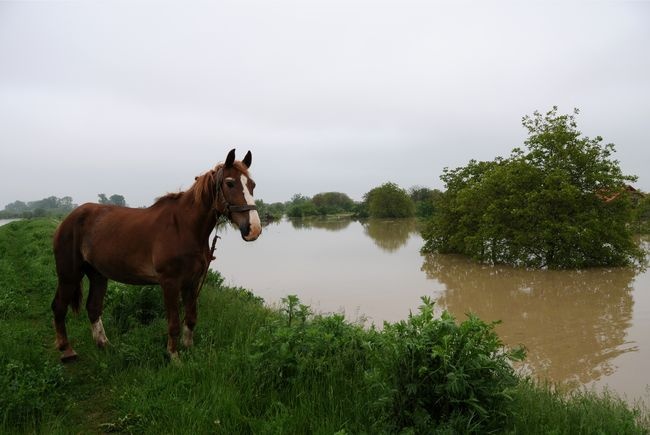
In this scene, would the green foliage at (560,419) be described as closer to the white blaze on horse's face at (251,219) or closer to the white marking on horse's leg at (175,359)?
the white blaze on horse's face at (251,219)

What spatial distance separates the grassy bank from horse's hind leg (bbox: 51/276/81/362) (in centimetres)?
17

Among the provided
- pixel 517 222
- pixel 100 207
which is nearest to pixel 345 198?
pixel 517 222

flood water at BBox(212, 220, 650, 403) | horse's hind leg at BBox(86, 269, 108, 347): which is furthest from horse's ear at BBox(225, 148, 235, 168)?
flood water at BBox(212, 220, 650, 403)

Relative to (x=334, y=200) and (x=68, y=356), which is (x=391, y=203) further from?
(x=68, y=356)

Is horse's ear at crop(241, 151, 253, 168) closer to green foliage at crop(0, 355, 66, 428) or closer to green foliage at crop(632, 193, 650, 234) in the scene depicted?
green foliage at crop(0, 355, 66, 428)

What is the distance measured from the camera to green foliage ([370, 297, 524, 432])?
2260 mm

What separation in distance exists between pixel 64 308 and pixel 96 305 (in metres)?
0.31

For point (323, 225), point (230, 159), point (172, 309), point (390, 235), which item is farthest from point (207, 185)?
point (323, 225)

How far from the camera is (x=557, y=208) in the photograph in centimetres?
1535

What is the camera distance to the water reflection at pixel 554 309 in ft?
21.6

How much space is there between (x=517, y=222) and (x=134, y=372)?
15.9 m

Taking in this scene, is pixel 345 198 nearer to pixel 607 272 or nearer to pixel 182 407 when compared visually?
pixel 607 272

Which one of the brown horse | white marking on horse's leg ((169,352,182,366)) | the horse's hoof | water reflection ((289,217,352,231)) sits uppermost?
the brown horse

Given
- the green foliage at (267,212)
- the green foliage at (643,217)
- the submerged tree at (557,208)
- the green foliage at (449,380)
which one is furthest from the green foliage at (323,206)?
the green foliage at (449,380)
